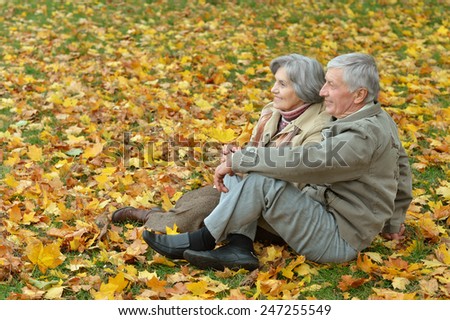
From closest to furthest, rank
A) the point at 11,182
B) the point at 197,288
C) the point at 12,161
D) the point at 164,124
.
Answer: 1. the point at 197,288
2. the point at 11,182
3. the point at 12,161
4. the point at 164,124

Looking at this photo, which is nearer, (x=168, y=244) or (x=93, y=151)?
(x=168, y=244)

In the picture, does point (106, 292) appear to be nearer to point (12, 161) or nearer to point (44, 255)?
point (44, 255)

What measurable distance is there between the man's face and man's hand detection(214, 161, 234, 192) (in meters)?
0.63

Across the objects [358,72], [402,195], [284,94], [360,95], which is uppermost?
[358,72]

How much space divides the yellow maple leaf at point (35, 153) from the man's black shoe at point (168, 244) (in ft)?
6.28

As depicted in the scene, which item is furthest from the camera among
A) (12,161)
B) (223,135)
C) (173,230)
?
(223,135)

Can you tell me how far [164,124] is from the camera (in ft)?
19.4

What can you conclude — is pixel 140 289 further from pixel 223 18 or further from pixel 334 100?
pixel 223 18

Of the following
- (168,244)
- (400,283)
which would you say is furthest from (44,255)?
(400,283)

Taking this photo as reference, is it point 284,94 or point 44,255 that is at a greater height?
point 284,94

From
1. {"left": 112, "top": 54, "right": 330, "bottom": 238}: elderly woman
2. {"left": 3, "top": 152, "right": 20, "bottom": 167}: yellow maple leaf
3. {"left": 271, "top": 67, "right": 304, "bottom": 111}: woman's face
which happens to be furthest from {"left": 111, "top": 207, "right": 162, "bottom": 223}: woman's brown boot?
{"left": 3, "top": 152, "right": 20, "bottom": 167}: yellow maple leaf

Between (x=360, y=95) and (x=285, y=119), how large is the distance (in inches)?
24.2

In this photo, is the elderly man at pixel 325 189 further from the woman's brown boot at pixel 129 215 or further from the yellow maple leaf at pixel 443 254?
the woman's brown boot at pixel 129 215

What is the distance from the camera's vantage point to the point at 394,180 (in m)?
3.56
